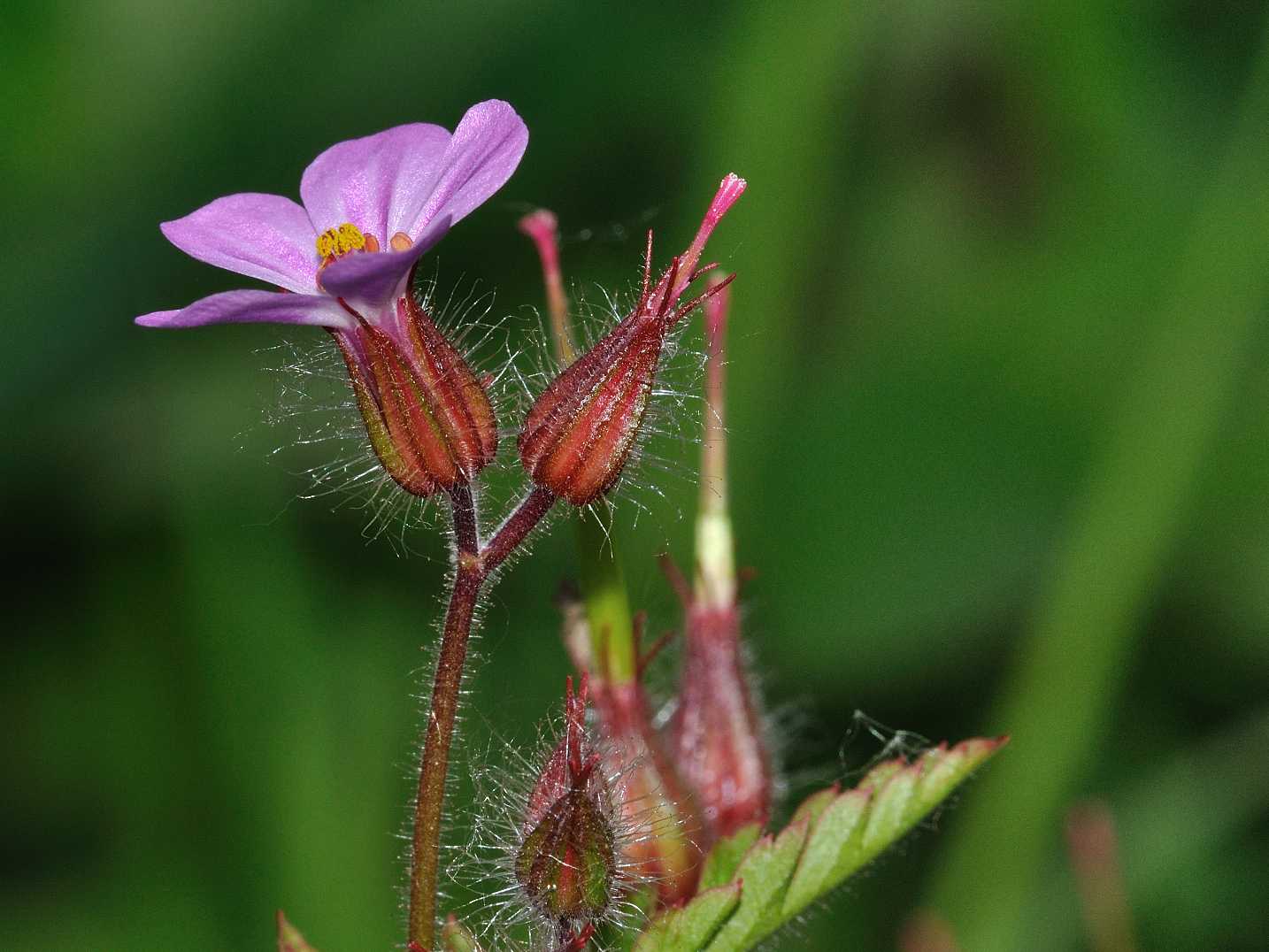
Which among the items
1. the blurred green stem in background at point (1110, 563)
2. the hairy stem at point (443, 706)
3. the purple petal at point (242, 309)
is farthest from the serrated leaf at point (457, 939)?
the blurred green stem in background at point (1110, 563)

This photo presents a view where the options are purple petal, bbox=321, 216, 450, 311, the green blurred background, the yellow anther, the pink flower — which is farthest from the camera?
the green blurred background

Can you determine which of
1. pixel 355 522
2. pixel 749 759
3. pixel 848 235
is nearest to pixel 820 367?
pixel 848 235

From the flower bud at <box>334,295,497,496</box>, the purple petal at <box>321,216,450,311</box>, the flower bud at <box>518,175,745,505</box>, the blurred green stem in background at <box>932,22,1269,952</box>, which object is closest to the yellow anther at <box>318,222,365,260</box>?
the flower bud at <box>334,295,497,496</box>

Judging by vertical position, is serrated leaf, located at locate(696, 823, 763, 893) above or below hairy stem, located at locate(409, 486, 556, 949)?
below

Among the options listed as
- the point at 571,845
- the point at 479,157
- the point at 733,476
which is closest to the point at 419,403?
the point at 479,157

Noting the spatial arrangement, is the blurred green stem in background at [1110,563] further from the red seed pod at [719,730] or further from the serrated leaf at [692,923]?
the serrated leaf at [692,923]

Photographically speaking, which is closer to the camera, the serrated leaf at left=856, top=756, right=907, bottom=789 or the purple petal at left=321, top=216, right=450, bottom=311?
the purple petal at left=321, top=216, right=450, bottom=311

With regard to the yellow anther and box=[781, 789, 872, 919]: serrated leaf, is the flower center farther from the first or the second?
box=[781, 789, 872, 919]: serrated leaf
